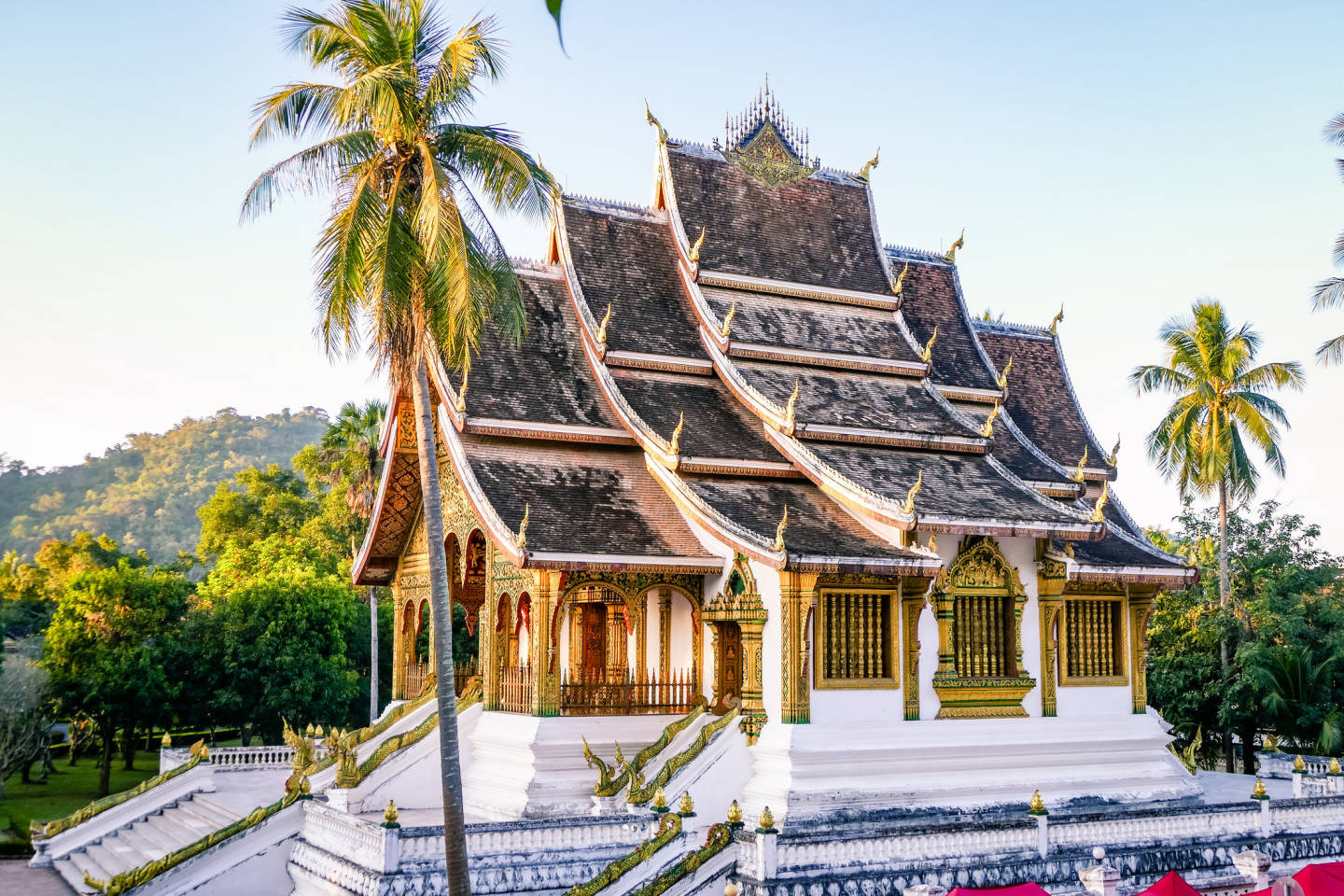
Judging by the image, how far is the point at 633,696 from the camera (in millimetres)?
14812

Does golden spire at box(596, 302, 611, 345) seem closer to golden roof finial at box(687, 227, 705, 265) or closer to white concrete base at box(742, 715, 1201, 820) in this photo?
golden roof finial at box(687, 227, 705, 265)

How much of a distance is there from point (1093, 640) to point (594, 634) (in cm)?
698

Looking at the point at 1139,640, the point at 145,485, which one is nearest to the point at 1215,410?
the point at 1139,640

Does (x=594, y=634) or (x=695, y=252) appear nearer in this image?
(x=695, y=252)

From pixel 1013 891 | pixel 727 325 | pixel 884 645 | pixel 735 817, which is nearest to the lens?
pixel 1013 891

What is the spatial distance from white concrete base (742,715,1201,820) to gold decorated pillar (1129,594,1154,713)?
29 centimetres

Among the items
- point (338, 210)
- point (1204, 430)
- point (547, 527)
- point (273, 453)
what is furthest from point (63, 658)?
point (273, 453)

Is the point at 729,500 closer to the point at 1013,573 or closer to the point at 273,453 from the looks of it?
the point at 1013,573

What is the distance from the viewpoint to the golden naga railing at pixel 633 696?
14.2m

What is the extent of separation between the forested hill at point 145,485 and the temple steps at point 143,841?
234ft

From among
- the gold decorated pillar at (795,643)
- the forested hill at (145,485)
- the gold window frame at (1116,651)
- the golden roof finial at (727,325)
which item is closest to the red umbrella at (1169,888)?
the gold decorated pillar at (795,643)

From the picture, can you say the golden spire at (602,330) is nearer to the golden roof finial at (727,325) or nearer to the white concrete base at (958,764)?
the golden roof finial at (727,325)

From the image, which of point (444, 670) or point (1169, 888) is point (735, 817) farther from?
point (1169, 888)

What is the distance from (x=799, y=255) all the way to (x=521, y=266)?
417cm
